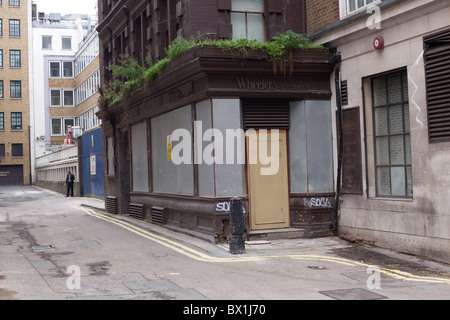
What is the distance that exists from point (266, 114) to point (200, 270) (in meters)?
4.95

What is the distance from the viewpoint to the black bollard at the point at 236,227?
36.1 feet

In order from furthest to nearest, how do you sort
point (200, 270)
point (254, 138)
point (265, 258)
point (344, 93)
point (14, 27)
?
1. point (14, 27)
2. point (254, 138)
3. point (344, 93)
4. point (265, 258)
5. point (200, 270)

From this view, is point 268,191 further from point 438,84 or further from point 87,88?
point 87,88

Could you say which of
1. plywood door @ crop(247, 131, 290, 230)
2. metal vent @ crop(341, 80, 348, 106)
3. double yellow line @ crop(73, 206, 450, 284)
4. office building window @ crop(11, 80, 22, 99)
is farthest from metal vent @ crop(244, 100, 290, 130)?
office building window @ crop(11, 80, 22, 99)

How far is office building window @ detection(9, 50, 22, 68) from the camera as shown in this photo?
64062 millimetres

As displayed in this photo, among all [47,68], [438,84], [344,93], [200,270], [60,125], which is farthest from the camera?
[60,125]

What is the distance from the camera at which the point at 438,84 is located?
33.3ft

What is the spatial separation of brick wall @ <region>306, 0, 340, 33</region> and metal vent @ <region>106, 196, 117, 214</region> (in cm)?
1158

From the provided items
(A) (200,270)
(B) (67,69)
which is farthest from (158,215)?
(B) (67,69)

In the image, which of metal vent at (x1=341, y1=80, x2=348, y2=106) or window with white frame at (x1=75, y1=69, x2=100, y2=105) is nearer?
metal vent at (x1=341, y1=80, x2=348, y2=106)

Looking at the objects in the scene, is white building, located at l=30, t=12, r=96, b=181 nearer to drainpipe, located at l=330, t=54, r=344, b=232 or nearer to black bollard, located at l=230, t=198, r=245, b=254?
drainpipe, located at l=330, t=54, r=344, b=232

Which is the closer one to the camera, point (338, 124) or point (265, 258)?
point (265, 258)

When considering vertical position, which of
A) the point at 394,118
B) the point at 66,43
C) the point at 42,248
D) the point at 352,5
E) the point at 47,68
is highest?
the point at 66,43
